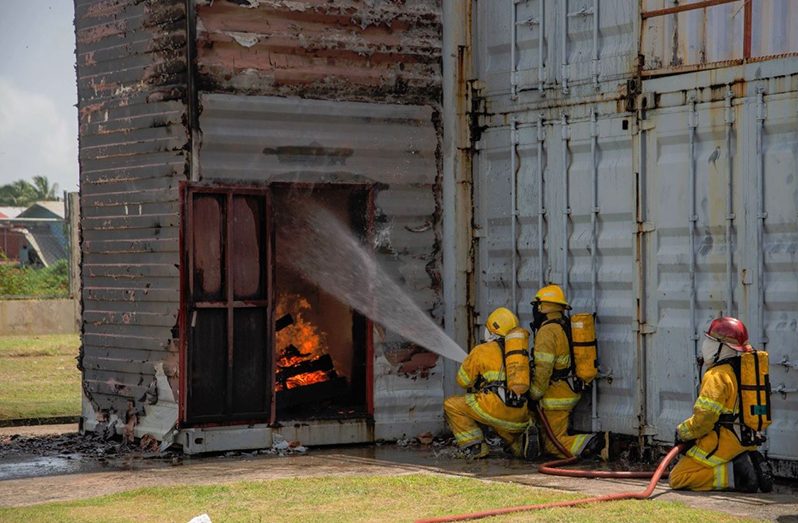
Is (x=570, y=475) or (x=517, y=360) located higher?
(x=517, y=360)

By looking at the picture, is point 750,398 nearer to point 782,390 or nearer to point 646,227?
point 782,390

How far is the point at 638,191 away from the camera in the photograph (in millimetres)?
10633

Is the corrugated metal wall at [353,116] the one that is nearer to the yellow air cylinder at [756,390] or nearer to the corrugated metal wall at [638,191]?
the corrugated metal wall at [638,191]

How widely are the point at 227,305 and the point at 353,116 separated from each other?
2149mm

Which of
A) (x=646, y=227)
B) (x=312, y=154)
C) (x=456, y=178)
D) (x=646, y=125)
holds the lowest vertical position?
(x=646, y=227)

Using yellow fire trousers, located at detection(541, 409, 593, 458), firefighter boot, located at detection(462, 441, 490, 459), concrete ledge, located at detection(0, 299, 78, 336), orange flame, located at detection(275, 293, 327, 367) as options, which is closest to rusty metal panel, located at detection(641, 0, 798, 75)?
yellow fire trousers, located at detection(541, 409, 593, 458)

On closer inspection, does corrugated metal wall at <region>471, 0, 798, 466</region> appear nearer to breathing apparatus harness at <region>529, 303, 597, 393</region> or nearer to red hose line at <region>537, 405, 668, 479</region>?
breathing apparatus harness at <region>529, 303, 597, 393</region>

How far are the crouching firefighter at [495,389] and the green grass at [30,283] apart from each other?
21703mm

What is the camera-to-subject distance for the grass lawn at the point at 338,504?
819 cm

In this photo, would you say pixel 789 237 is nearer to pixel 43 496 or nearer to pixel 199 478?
pixel 199 478

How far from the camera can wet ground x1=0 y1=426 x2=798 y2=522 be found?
901cm

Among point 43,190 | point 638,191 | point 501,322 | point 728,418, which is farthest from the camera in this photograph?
point 43,190

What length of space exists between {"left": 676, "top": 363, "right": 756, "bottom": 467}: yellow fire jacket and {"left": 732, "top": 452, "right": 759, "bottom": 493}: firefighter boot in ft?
0.18

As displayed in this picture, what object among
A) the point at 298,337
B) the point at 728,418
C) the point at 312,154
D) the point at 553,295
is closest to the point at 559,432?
the point at 553,295
